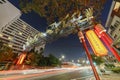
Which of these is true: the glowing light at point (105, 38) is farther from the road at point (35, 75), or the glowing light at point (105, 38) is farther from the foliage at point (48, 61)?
the foliage at point (48, 61)

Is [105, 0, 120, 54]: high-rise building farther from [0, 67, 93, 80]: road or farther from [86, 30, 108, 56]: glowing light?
[86, 30, 108, 56]: glowing light

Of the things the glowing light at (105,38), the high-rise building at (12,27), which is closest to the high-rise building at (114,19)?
the glowing light at (105,38)

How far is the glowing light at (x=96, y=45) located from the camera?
1146 cm

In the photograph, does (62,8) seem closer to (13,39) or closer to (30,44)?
(30,44)

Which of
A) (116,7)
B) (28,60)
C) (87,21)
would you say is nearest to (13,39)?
(28,60)

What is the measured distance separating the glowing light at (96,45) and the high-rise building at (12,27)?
205 ft

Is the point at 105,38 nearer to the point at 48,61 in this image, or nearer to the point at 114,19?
the point at 114,19

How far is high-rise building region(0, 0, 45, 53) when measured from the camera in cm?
7144

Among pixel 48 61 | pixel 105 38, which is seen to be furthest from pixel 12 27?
pixel 105 38

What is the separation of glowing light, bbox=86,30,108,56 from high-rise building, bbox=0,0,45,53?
62.5 meters

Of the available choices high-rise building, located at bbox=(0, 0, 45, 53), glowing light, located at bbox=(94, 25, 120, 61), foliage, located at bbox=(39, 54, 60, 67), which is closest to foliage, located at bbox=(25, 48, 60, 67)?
foliage, located at bbox=(39, 54, 60, 67)

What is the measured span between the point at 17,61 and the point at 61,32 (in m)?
9.34

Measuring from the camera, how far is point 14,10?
7306 cm

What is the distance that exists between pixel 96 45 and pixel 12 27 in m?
87.4
